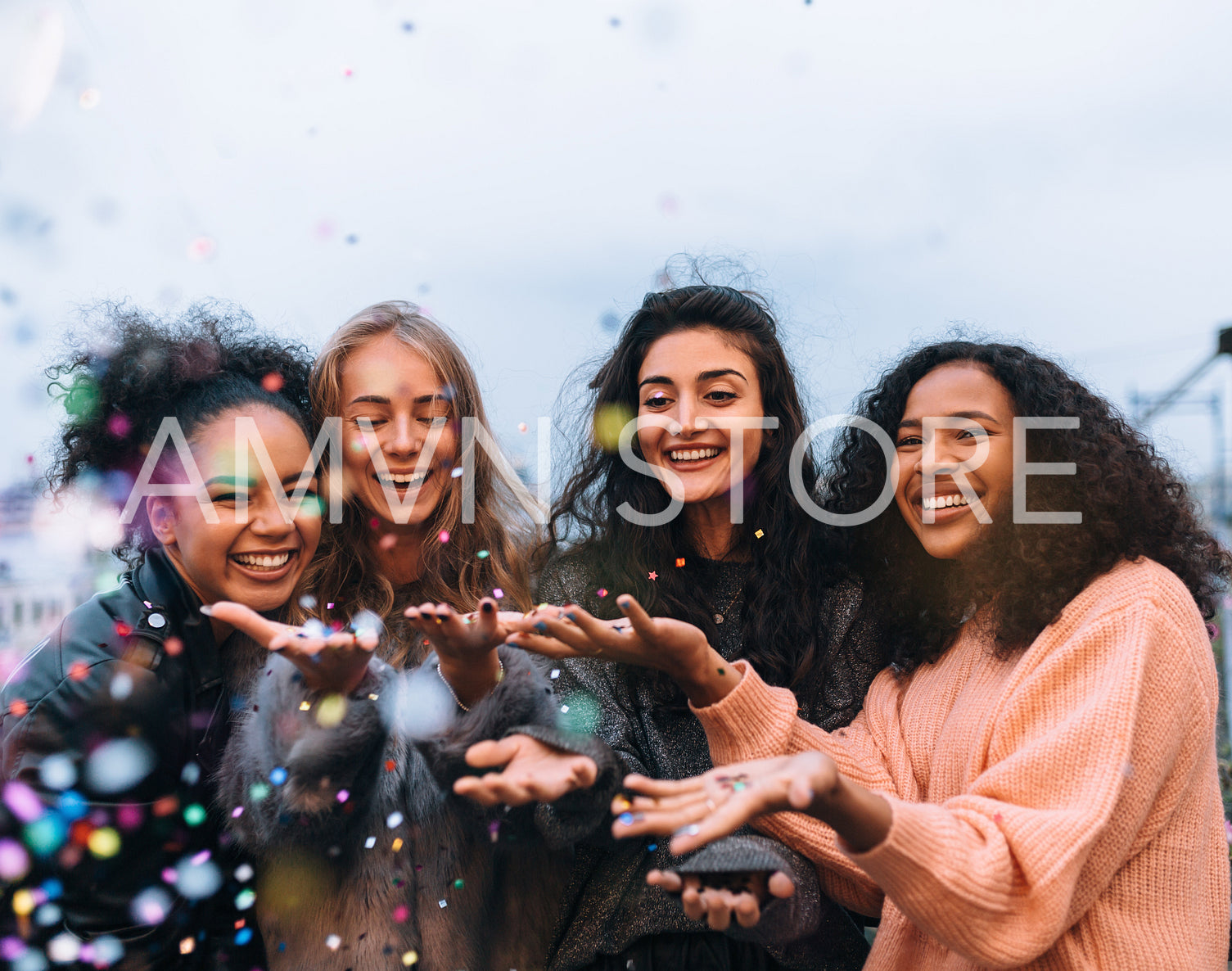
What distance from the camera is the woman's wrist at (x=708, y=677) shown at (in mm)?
1930

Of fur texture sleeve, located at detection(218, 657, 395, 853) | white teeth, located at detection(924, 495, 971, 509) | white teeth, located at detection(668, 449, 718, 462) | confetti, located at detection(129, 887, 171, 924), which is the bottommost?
confetti, located at detection(129, 887, 171, 924)

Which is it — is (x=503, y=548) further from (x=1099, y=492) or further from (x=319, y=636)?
(x=1099, y=492)

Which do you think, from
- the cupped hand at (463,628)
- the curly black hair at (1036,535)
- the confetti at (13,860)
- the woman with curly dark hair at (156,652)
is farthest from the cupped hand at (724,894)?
the confetti at (13,860)

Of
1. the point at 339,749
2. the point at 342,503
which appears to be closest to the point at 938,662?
the point at 339,749

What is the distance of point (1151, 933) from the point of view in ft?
Result: 5.62

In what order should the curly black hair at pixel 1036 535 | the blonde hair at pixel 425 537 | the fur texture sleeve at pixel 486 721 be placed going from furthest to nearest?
1. the blonde hair at pixel 425 537
2. the curly black hair at pixel 1036 535
3. the fur texture sleeve at pixel 486 721

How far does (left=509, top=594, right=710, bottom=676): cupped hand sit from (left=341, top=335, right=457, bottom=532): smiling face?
77 cm

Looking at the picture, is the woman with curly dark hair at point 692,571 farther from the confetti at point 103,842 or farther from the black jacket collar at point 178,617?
the confetti at point 103,842

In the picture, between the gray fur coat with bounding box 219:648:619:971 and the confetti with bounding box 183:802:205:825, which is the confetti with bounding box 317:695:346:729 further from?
the confetti with bounding box 183:802:205:825

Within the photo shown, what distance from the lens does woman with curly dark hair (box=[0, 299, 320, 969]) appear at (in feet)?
5.87

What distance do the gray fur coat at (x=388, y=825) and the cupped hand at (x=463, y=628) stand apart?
149 mm

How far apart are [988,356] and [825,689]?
0.99m

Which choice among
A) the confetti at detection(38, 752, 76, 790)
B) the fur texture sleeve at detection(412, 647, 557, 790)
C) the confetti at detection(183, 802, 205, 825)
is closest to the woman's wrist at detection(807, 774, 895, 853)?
the fur texture sleeve at detection(412, 647, 557, 790)

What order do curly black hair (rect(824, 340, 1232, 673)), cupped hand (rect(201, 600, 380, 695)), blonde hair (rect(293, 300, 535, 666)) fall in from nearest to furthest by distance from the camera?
cupped hand (rect(201, 600, 380, 695)), curly black hair (rect(824, 340, 1232, 673)), blonde hair (rect(293, 300, 535, 666))
